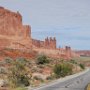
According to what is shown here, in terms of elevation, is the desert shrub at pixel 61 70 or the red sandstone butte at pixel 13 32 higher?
the red sandstone butte at pixel 13 32

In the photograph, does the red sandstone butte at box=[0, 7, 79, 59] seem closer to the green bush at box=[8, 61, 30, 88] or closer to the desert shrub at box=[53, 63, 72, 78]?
the desert shrub at box=[53, 63, 72, 78]

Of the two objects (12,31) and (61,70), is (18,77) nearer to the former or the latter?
(61,70)

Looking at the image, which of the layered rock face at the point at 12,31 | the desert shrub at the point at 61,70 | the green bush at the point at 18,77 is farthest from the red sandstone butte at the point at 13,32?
the green bush at the point at 18,77

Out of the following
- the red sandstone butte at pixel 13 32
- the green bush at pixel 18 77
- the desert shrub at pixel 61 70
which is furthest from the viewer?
the red sandstone butte at pixel 13 32

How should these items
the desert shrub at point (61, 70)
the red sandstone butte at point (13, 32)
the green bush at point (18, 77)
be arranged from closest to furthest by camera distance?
the green bush at point (18, 77) → the desert shrub at point (61, 70) → the red sandstone butte at point (13, 32)

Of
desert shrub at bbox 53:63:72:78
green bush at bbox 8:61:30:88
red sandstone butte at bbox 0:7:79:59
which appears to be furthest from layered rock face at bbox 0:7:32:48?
green bush at bbox 8:61:30:88

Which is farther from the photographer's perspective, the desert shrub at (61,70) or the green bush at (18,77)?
the desert shrub at (61,70)

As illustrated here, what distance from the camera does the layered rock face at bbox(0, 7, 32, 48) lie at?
315 feet

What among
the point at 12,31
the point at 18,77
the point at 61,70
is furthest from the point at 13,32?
the point at 18,77

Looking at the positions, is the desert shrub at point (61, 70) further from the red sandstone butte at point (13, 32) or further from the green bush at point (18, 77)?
the red sandstone butte at point (13, 32)

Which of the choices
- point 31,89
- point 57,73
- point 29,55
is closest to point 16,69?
point 31,89

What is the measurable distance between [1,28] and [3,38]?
6874 millimetres

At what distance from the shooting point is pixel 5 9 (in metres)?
104

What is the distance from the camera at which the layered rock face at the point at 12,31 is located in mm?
95938
